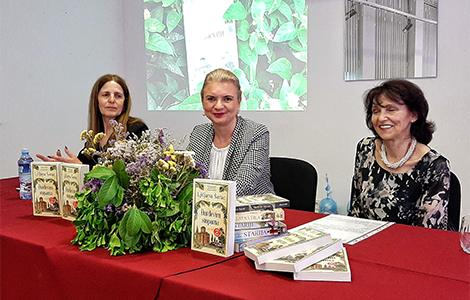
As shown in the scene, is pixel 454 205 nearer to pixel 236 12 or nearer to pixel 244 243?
pixel 244 243

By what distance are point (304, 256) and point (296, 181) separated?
1.28m

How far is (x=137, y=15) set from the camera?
5117mm

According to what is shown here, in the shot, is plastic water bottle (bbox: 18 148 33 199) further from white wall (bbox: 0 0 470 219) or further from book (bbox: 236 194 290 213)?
white wall (bbox: 0 0 470 219)

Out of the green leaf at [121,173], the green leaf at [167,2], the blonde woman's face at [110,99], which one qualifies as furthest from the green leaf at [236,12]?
the green leaf at [121,173]

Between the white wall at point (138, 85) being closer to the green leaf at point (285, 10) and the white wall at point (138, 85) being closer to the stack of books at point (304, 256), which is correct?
the green leaf at point (285, 10)

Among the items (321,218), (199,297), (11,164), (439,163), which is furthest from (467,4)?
(11,164)

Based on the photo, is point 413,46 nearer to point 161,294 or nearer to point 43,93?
point 161,294

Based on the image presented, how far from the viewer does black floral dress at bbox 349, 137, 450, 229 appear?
6.23 feet

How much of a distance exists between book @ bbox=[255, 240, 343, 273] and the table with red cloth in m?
0.03

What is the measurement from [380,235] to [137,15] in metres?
4.40

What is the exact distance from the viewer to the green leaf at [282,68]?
400cm

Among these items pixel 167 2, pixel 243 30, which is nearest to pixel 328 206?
pixel 243 30

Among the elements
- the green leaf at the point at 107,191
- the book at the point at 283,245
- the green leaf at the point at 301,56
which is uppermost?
the green leaf at the point at 301,56

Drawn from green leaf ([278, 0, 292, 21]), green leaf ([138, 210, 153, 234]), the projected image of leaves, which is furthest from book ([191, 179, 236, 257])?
green leaf ([278, 0, 292, 21])
